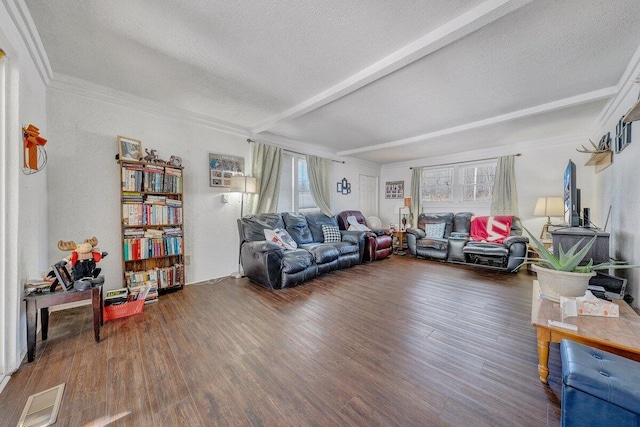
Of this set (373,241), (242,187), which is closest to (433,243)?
(373,241)

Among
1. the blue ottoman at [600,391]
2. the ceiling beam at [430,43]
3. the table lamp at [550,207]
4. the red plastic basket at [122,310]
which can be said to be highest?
the ceiling beam at [430,43]

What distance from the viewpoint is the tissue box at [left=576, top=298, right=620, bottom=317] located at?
1.46 metres

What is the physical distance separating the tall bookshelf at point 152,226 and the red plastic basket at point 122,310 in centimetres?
26

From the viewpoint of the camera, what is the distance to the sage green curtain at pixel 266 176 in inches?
159

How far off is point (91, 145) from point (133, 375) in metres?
2.51

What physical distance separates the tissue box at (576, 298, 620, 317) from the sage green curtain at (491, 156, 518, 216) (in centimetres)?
396

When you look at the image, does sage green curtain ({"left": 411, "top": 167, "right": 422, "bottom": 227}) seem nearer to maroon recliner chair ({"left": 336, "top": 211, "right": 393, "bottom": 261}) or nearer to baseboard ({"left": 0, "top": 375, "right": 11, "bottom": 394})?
maroon recliner chair ({"left": 336, "top": 211, "right": 393, "bottom": 261})

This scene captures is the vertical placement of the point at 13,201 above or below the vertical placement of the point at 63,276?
above

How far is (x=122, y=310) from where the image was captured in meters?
2.33

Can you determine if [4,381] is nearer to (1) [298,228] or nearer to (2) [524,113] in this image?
(1) [298,228]

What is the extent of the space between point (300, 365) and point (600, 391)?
4.81 ft

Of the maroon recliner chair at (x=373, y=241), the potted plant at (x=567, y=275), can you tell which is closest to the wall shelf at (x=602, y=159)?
the potted plant at (x=567, y=275)

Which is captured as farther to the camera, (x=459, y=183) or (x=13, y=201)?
(x=459, y=183)

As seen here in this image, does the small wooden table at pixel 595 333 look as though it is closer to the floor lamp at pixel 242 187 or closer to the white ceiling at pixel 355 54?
the white ceiling at pixel 355 54
